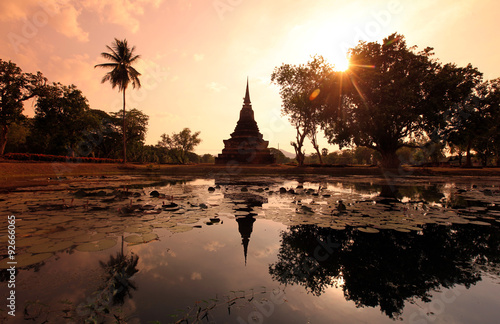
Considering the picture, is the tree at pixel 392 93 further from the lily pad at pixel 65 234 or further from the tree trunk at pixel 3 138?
the tree trunk at pixel 3 138

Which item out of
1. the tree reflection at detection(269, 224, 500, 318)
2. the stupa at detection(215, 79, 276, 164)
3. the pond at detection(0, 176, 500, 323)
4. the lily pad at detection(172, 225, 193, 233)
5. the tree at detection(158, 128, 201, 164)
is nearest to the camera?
the pond at detection(0, 176, 500, 323)

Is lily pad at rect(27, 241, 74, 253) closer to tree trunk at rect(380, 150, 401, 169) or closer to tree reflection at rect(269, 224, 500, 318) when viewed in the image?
tree reflection at rect(269, 224, 500, 318)

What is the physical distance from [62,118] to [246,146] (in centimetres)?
2528

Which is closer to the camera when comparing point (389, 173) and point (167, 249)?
point (167, 249)

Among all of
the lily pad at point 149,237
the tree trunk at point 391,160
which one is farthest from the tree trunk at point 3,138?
the tree trunk at point 391,160

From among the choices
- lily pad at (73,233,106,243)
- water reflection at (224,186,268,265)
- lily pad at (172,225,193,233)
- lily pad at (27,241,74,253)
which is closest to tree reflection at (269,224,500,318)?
water reflection at (224,186,268,265)

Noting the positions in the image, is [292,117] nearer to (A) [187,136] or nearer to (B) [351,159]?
(A) [187,136]

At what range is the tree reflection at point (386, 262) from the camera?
8.32 feet

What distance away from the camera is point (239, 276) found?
9.31ft

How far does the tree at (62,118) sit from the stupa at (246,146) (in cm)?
1935

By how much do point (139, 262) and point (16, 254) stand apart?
5.73ft

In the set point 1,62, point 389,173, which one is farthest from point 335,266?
point 1,62

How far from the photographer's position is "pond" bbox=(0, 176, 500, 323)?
212cm

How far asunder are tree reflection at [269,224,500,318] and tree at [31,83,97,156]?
34872mm
